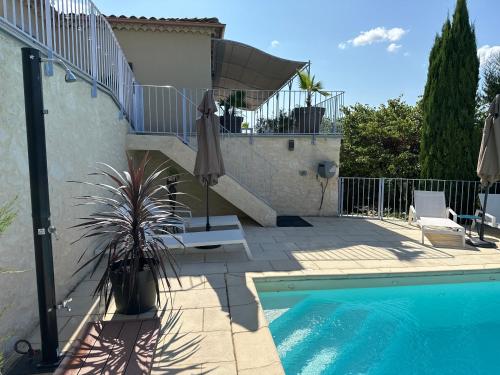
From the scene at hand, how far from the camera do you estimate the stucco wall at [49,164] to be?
9.16 feet

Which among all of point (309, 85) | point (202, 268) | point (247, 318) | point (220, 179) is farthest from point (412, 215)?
point (247, 318)

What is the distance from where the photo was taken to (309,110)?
9.79 meters

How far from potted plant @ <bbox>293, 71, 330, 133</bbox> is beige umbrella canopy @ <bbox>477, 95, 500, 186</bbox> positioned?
428cm

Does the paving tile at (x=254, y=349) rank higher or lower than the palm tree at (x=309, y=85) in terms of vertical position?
lower

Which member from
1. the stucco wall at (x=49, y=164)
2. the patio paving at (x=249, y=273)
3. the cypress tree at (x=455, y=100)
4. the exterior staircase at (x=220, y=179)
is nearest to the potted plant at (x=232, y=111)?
the exterior staircase at (x=220, y=179)

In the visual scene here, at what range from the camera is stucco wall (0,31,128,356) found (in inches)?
110

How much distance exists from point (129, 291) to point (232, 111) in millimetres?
7815

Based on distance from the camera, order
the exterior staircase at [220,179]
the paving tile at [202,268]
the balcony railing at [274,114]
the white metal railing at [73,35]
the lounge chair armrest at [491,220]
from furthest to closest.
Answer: the balcony railing at [274,114] < the exterior staircase at [220,179] < the lounge chair armrest at [491,220] < the paving tile at [202,268] < the white metal railing at [73,35]

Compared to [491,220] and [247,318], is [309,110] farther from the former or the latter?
[247,318]

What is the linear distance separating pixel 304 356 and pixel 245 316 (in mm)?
743

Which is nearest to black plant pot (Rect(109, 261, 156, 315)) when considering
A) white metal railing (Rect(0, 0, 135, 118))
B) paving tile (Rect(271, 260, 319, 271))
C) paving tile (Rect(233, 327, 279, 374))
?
paving tile (Rect(233, 327, 279, 374))

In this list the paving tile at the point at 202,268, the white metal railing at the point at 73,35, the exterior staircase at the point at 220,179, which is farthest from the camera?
the exterior staircase at the point at 220,179

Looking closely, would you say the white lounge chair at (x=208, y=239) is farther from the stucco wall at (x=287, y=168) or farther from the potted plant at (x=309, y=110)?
the potted plant at (x=309, y=110)

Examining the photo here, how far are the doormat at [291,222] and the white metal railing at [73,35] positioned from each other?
480cm
